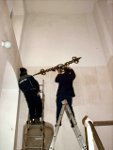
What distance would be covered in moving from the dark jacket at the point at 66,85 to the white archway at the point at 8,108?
38.5 inches

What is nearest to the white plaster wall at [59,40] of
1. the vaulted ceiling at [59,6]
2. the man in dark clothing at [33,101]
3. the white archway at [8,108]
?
the vaulted ceiling at [59,6]

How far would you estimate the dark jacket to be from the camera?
3.55 m

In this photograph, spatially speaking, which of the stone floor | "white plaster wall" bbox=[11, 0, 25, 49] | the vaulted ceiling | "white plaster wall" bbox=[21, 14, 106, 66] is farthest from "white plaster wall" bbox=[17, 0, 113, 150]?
the stone floor

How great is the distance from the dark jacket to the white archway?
98 centimetres

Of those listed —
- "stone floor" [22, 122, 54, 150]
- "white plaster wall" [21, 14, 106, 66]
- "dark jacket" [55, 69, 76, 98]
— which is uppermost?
"white plaster wall" [21, 14, 106, 66]

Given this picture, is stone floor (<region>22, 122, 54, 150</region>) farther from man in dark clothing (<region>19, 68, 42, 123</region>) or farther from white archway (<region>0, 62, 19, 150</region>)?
white archway (<region>0, 62, 19, 150</region>)

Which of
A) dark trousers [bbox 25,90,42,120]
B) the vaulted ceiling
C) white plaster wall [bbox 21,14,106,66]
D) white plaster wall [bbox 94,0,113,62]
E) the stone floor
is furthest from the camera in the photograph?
the vaulted ceiling

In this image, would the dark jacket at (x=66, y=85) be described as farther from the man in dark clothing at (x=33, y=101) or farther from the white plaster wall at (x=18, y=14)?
the white plaster wall at (x=18, y=14)

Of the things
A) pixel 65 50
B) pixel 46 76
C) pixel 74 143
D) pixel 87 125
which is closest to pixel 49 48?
pixel 65 50

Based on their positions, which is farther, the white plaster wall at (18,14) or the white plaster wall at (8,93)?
the white plaster wall at (18,14)

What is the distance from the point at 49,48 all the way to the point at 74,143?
2.59m

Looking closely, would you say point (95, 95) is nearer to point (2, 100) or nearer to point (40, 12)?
point (2, 100)

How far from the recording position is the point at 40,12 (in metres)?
6.22

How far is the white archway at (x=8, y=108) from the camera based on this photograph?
3699mm
